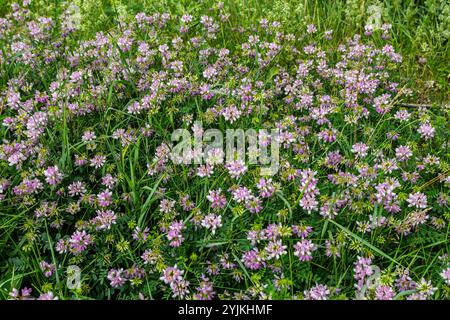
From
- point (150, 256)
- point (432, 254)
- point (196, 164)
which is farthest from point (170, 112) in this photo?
point (432, 254)

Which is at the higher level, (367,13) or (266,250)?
(367,13)

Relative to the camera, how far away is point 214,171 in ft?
10.7

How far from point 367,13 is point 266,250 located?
3.28 meters

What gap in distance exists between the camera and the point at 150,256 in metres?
2.81

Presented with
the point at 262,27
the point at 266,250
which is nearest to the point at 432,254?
the point at 266,250

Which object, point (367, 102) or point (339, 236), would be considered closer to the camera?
point (339, 236)

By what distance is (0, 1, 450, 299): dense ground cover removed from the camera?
9.22ft

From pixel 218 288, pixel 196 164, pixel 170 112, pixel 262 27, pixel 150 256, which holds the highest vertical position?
pixel 262 27

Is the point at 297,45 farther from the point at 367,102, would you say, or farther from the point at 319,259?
the point at 319,259

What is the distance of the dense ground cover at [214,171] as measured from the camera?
2811 mm

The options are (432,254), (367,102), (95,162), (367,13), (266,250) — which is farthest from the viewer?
(367,13)
